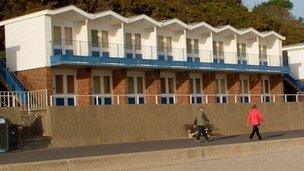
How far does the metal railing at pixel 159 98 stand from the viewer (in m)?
37.1

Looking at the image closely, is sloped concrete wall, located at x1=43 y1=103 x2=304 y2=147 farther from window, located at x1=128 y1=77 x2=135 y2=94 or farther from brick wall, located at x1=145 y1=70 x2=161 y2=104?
window, located at x1=128 y1=77 x2=135 y2=94

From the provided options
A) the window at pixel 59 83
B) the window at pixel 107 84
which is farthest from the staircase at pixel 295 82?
the window at pixel 59 83

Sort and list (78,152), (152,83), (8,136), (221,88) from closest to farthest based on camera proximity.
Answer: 1. (78,152)
2. (8,136)
3. (152,83)
4. (221,88)

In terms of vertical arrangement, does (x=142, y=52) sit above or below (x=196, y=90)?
above

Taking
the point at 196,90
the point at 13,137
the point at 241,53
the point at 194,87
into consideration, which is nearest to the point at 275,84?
the point at 241,53

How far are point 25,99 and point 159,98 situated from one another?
11396mm

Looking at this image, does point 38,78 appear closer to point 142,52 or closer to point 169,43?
point 142,52

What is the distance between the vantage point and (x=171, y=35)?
45.9 m

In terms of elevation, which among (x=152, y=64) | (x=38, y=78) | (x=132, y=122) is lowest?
(x=132, y=122)

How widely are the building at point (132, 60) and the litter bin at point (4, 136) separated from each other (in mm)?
8286

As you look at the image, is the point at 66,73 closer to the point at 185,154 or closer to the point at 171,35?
the point at 171,35

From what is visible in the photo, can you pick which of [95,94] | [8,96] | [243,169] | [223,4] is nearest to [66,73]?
[95,94]

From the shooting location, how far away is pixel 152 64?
41.2 meters

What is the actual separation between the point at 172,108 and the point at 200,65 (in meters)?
8.18
